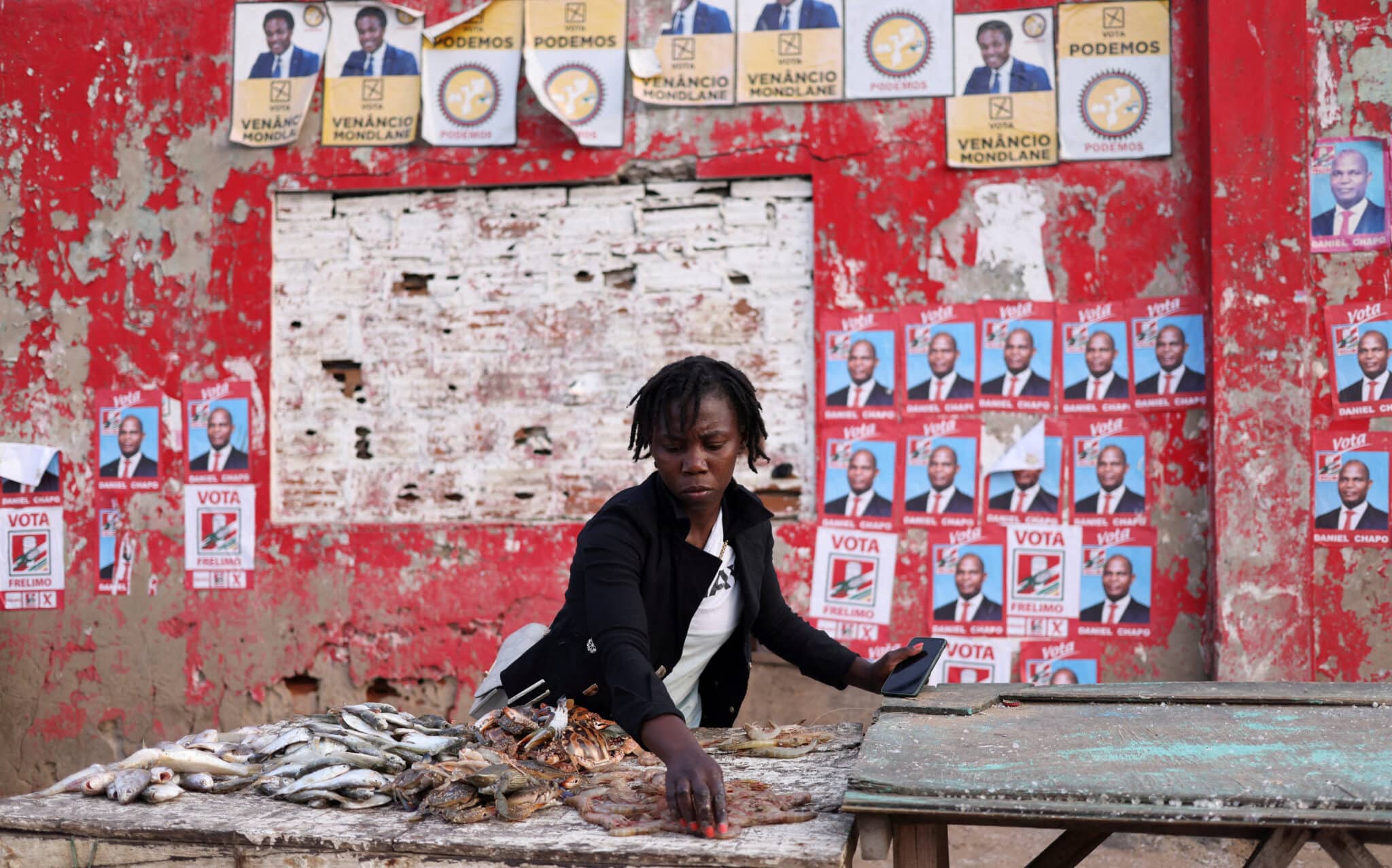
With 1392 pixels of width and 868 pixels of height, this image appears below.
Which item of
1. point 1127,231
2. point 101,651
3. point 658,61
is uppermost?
point 658,61

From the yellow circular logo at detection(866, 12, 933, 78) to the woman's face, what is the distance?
3.16 m

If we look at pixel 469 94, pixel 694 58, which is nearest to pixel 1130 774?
pixel 694 58

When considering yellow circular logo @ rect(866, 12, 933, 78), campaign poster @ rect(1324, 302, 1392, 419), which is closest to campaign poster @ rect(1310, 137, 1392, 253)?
campaign poster @ rect(1324, 302, 1392, 419)

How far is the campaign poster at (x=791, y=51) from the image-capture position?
5.23 meters

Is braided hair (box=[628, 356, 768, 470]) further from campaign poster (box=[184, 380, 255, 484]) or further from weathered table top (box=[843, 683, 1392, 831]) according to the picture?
campaign poster (box=[184, 380, 255, 484])

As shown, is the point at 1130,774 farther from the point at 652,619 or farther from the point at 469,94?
the point at 469,94

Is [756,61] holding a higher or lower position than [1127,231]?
higher

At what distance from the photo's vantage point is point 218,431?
18.4 ft

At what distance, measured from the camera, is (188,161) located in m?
5.68

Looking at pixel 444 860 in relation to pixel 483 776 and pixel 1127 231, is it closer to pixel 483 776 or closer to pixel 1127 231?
pixel 483 776

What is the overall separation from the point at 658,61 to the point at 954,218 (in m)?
1.57

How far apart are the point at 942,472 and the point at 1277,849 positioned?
3.10m

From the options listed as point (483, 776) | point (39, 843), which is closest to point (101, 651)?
point (39, 843)

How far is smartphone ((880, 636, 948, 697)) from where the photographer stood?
9.30 ft
